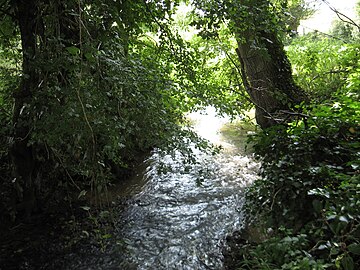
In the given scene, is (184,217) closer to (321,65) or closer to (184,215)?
(184,215)

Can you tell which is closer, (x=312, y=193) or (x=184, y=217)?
(x=312, y=193)

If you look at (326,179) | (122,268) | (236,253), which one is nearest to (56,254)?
(122,268)

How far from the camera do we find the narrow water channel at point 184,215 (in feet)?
9.91

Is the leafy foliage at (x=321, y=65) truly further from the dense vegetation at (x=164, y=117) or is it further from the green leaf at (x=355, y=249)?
the green leaf at (x=355, y=249)

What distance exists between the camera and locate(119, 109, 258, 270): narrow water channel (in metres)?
3.02

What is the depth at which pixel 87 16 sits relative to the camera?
6.81ft

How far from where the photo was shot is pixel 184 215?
3879mm

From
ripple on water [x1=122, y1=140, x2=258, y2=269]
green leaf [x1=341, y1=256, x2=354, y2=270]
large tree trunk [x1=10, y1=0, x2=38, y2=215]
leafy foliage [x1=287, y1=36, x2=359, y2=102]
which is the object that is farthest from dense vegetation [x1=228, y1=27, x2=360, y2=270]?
leafy foliage [x1=287, y1=36, x2=359, y2=102]

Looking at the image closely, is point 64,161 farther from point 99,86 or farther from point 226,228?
point 226,228

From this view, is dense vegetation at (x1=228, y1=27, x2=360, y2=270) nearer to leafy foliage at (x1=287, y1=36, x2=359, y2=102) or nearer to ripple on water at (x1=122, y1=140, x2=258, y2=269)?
ripple on water at (x1=122, y1=140, x2=258, y2=269)

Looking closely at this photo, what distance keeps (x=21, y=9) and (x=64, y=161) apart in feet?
5.10

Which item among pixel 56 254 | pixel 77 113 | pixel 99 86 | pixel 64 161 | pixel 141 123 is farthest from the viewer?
pixel 56 254

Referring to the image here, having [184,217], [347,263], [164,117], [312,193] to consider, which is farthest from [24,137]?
[347,263]

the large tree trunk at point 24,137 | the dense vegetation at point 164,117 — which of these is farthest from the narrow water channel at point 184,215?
the large tree trunk at point 24,137
